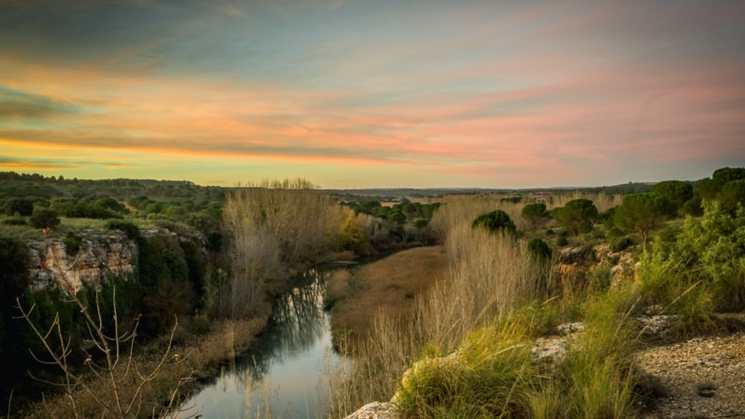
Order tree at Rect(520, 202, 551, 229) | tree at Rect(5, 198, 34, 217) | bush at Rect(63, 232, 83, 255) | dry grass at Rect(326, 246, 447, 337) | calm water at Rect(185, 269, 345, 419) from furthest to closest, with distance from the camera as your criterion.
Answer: tree at Rect(520, 202, 551, 229)
dry grass at Rect(326, 246, 447, 337)
tree at Rect(5, 198, 34, 217)
bush at Rect(63, 232, 83, 255)
calm water at Rect(185, 269, 345, 419)

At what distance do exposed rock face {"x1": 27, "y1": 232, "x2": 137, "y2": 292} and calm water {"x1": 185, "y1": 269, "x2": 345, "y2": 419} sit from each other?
7108mm

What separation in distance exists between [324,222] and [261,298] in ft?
67.7

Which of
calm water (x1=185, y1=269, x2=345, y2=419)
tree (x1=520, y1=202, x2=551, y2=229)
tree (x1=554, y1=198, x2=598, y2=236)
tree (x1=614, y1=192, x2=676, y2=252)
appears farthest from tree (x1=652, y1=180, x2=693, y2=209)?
calm water (x1=185, y1=269, x2=345, y2=419)

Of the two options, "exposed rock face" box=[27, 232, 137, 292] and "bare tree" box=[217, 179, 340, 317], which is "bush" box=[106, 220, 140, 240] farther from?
"bare tree" box=[217, 179, 340, 317]

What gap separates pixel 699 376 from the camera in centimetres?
641

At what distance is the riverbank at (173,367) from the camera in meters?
14.9

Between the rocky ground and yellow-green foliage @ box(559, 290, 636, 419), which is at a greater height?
yellow-green foliage @ box(559, 290, 636, 419)

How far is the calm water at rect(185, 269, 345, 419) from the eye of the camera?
15.7m

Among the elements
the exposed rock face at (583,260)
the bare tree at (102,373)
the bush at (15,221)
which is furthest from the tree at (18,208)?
the exposed rock face at (583,260)

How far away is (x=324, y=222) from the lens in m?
49.5

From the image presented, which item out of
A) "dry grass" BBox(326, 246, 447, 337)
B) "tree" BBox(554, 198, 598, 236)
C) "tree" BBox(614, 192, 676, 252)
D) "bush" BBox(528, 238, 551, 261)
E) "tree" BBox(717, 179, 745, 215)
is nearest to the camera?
"tree" BBox(717, 179, 745, 215)

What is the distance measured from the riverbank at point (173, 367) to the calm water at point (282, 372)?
0.60 meters

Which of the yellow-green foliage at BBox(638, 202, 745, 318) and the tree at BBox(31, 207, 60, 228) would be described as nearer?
the yellow-green foliage at BBox(638, 202, 745, 318)

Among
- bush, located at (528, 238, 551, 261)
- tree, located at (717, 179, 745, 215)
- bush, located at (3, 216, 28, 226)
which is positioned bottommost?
bush, located at (528, 238, 551, 261)
